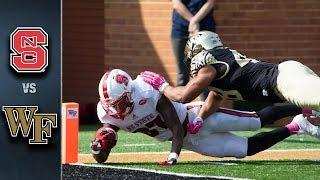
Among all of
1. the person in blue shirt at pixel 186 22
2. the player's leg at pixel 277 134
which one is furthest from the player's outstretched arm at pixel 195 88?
the person in blue shirt at pixel 186 22

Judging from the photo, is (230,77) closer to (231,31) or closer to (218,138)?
(218,138)

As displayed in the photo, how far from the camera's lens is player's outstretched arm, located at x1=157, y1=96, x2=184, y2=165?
10.1 metres

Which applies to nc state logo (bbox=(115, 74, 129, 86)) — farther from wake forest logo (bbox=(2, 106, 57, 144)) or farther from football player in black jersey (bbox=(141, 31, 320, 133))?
wake forest logo (bbox=(2, 106, 57, 144))

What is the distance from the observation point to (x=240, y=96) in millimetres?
10250

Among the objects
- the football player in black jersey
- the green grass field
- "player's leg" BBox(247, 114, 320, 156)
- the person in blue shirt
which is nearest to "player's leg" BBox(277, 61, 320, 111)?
the football player in black jersey

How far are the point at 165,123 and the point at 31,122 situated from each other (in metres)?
3.68

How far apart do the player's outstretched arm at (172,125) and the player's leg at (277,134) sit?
698mm

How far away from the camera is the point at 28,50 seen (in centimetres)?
661

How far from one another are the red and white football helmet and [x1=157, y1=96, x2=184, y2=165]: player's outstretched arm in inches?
10.8

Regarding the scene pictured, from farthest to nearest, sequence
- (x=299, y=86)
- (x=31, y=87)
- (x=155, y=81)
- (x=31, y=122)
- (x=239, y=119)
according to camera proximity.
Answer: (x=239, y=119) < (x=155, y=81) < (x=299, y=86) < (x=31, y=122) < (x=31, y=87)

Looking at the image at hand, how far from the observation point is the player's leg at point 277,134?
10.5 meters

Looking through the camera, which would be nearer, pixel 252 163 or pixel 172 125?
pixel 172 125

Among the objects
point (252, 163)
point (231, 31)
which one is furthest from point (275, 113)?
point (231, 31)

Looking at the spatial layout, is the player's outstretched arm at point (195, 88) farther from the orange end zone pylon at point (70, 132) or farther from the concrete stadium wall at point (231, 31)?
the concrete stadium wall at point (231, 31)
